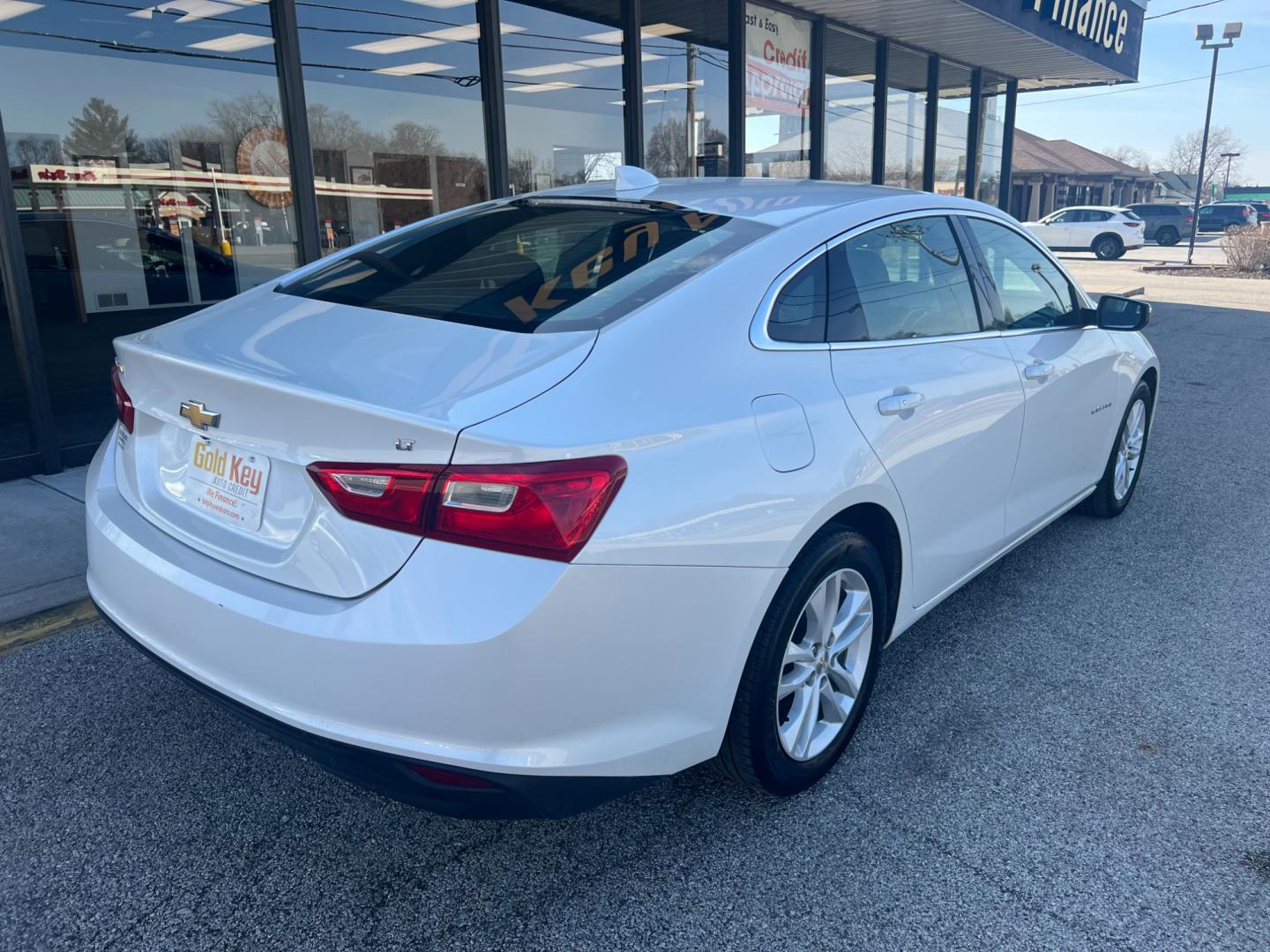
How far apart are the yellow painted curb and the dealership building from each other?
7.30ft

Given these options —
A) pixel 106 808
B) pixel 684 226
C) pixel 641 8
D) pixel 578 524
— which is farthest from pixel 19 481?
pixel 641 8

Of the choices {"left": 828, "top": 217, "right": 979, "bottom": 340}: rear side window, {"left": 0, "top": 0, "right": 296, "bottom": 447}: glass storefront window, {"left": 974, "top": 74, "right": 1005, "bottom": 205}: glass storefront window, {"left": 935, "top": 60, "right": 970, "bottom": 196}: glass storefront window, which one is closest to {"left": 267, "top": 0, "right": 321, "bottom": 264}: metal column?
{"left": 0, "top": 0, "right": 296, "bottom": 447}: glass storefront window

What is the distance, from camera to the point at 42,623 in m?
3.63

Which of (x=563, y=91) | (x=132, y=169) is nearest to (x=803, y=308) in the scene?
(x=132, y=169)

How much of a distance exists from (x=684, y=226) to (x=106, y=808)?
224cm

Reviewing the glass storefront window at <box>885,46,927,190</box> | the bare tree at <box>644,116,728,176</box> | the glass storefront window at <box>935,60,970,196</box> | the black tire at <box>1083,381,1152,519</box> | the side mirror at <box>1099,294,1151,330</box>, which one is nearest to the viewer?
the side mirror at <box>1099,294,1151,330</box>

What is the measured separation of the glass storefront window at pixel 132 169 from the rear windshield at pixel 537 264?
3864 mm

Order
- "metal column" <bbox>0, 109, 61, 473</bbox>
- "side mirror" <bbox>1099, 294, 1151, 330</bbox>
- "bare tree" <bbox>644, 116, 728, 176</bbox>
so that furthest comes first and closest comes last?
1. "bare tree" <bbox>644, 116, 728, 176</bbox>
2. "metal column" <bbox>0, 109, 61, 473</bbox>
3. "side mirror" <bbox>1099, 294, 1151, 330</bbox>

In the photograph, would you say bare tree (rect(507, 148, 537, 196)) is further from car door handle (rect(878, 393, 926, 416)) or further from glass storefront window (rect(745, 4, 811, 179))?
car door handle (rect(878, 393, 926, 416))

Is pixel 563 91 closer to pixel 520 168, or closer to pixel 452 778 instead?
pixel 520 168

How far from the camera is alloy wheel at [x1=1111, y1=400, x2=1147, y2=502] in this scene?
15.8 ft

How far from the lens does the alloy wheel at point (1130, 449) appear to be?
4828 mm

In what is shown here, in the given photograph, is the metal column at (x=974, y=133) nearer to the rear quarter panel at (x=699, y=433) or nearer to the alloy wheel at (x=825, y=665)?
the alloy wheel at (x=825, y=665)

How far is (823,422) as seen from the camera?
246 cm
